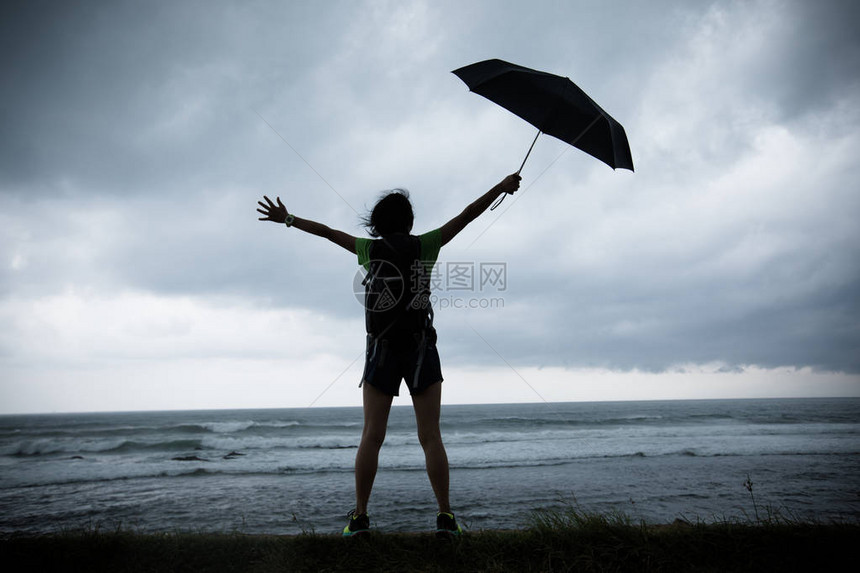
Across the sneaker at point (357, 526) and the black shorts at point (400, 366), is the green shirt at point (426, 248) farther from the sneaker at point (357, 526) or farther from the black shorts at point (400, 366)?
the sneaker at point (357, 526)

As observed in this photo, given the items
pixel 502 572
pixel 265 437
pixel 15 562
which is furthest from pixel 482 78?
pixel 265 437

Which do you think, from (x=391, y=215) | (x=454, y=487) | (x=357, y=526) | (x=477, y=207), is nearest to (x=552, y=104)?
(x=477, y=207)

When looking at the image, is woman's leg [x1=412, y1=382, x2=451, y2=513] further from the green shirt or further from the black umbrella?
the black umbrella

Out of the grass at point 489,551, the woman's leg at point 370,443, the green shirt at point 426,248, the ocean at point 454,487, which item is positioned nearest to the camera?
the grass at point 489,551

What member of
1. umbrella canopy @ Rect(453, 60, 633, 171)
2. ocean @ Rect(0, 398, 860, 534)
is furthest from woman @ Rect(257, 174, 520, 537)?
ocean @ Rect(0, 398, 860, 534)

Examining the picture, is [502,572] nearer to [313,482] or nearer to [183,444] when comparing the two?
[313,482]

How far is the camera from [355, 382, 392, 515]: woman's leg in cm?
244

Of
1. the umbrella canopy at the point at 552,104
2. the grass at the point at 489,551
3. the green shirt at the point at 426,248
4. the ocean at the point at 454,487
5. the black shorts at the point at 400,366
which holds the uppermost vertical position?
the umbrella canopy at the point at 552,104

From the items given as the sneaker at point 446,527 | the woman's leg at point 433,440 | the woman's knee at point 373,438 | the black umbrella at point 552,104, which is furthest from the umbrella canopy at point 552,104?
the sneaker at point 446,527

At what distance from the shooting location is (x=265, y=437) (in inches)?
885

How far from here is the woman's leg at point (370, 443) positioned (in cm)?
244

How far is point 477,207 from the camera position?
254 cm

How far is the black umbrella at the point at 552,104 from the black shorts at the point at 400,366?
149 centimetres

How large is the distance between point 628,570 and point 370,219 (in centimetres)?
227
